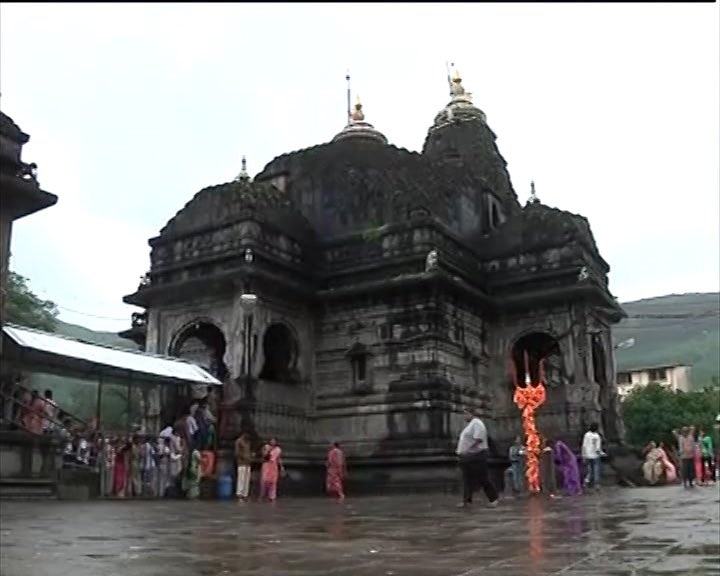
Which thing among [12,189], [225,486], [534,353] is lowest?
[225,486]

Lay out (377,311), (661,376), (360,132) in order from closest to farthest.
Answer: (377,311) → (360,132) → (661,376)

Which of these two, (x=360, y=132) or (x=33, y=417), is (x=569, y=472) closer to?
(x=33, y=417)

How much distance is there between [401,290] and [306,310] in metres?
3.06

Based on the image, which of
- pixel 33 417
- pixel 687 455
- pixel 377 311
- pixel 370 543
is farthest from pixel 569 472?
pixel 370 543

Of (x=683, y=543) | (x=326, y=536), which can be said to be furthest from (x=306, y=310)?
(x=683, y=543)

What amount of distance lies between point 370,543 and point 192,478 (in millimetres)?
12715

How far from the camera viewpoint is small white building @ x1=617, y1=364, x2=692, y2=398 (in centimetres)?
7850

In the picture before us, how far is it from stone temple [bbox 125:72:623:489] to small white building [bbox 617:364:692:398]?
54206mm

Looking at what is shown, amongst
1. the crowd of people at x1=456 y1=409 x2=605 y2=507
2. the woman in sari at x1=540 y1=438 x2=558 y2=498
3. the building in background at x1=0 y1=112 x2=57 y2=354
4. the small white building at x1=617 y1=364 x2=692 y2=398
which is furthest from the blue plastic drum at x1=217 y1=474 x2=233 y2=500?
the small white building at x1=617 y1=364 x2=692 y2=398

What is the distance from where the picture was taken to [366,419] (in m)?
23.5

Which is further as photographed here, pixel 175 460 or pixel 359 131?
pixel 359 131

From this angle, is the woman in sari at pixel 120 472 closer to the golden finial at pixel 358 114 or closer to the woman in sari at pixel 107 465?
the woman in sari at pixel 107 465

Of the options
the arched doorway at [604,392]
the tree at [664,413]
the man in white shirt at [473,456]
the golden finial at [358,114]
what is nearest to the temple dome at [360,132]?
the golden finial at [358,114]

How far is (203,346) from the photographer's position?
26.7m
